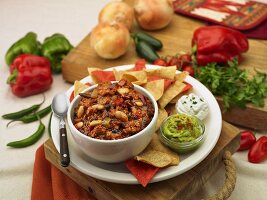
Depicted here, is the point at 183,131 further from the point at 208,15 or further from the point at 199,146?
the point at 208,15

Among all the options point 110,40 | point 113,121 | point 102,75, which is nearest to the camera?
point 113,121

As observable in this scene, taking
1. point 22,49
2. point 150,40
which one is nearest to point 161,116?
point 150,40

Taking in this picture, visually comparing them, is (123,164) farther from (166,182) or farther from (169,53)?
(169,53)

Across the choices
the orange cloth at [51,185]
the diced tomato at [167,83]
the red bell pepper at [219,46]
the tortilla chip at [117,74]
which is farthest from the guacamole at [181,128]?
the red bell pepper at [219,46]

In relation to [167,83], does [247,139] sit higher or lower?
lower

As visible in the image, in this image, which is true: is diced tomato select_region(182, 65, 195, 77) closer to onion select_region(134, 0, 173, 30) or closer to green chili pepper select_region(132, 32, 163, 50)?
green chili pepper select_region(132, 32, 163, 50)

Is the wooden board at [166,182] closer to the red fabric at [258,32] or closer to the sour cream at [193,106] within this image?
the sour cream at [193,106]
